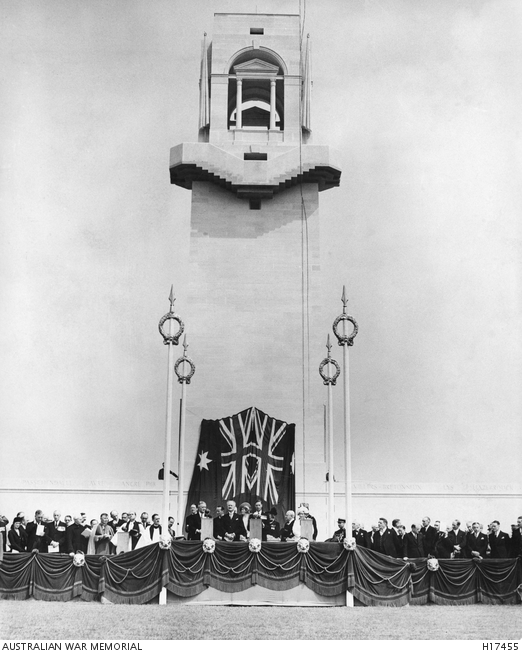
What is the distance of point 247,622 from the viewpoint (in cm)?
1313

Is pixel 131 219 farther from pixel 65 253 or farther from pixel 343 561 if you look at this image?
pixel 343 561

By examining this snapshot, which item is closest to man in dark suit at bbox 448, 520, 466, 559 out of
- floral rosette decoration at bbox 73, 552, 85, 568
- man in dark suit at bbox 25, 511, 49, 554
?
floral rosette decoration at bbox 73, 552, 85, 568

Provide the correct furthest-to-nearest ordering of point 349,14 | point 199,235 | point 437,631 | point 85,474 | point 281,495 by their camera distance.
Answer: point 199,235, point 85,474, point 281,495, point 349,14, point 437,631

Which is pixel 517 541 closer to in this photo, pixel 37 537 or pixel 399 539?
pixel 399 539

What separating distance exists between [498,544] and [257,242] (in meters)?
15.9

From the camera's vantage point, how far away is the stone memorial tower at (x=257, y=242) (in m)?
28.2

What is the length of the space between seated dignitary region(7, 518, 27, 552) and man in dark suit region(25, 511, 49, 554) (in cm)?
11

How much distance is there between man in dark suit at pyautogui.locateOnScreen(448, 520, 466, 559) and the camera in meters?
17.4

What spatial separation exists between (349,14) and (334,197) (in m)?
9.50

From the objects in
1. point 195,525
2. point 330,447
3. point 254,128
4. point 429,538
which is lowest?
point 429,538

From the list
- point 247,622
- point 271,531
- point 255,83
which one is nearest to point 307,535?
point 271,531

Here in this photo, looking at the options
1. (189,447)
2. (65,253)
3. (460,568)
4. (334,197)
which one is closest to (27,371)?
(65,253)

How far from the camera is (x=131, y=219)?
27.1 metres

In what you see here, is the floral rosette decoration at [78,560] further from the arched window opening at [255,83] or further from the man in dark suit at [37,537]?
the arched window opening at [255,83]
